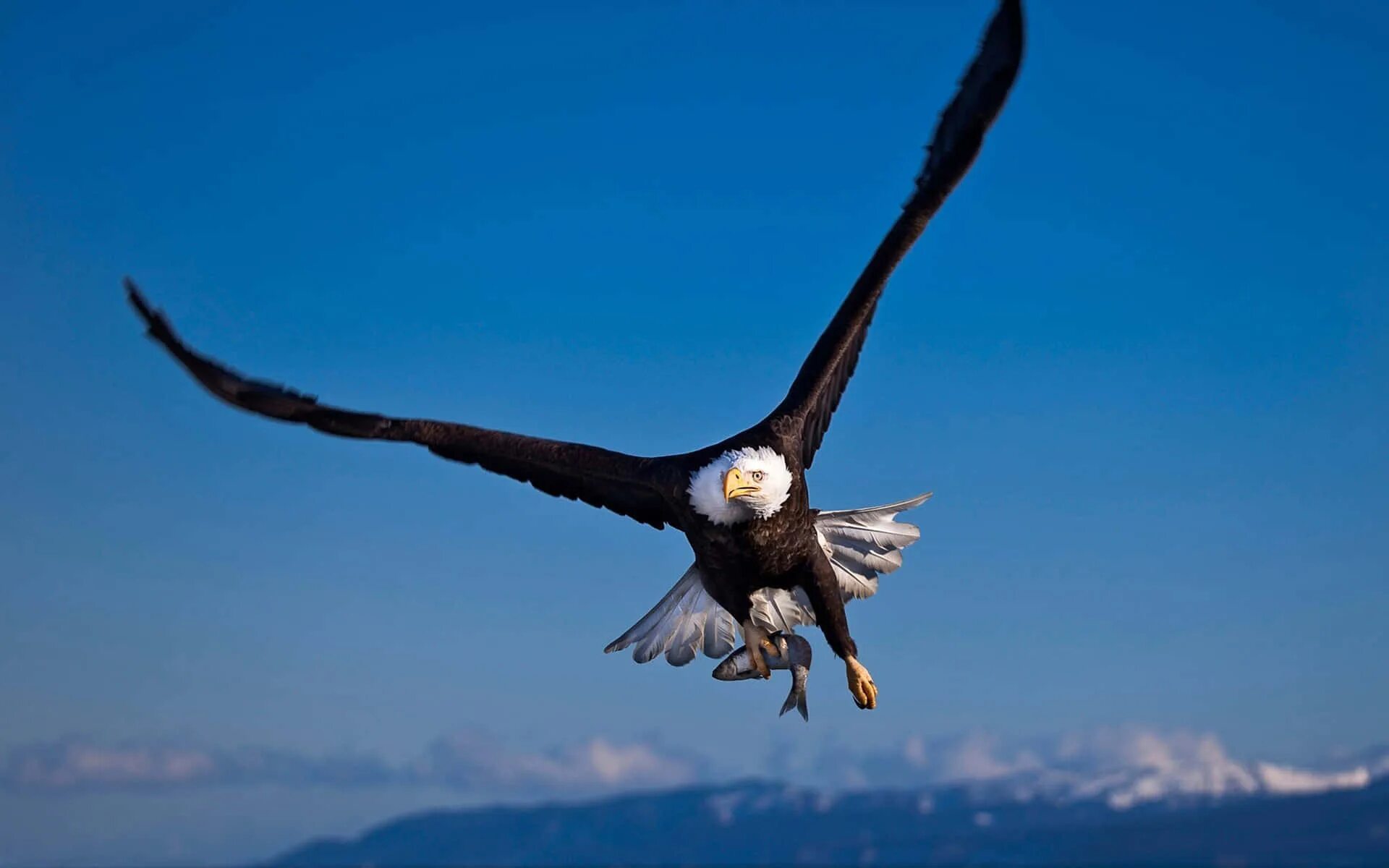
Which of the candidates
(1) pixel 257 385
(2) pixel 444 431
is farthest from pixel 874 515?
(1) pixel 257 385

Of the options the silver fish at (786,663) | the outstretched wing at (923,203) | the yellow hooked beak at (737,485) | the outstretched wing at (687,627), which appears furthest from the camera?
the outstretched wing at (687,627)

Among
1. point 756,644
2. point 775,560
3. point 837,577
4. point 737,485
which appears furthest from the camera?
point 837,577

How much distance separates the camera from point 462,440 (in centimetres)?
965

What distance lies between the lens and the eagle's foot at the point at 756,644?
9.40 m

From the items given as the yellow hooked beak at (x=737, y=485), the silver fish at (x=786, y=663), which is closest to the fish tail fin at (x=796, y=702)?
the silver fish at (x=786, y=663)

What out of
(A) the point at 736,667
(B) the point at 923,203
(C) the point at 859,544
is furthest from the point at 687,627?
(B) the point at 923,203

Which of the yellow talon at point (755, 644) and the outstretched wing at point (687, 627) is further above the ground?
the outstretched wing at point (687, 627)

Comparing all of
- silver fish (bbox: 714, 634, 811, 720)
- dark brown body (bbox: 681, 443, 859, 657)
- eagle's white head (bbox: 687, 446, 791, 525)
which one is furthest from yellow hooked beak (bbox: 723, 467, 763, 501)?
silver fish (bbox: 714, 634, 811, 720)

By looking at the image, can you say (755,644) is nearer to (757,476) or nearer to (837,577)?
(837,577)

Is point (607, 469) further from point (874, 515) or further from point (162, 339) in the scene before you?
point (162, 339)

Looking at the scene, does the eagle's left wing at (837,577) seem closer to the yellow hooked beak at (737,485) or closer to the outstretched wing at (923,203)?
the outstretched wing at (923,203)

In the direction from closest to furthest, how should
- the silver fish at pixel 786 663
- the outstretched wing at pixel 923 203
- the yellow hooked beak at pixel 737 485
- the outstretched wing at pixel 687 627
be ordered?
the yellow hooked beak at pixel 737 485 → the outstretched wing at pixel 923 203 → the silver fish at pixel 786 663 → the outstretched wing at pixel 687 627

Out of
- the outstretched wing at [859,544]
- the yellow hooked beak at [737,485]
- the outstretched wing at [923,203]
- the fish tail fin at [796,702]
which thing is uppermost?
the outstretched wing at [923,203]

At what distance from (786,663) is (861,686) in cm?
49
